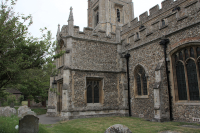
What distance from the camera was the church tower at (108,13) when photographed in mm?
25938

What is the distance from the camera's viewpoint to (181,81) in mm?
9273

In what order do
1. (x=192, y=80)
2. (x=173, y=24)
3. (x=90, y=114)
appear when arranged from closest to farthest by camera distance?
(x=192, y=80) < (x=173, y=24) < (x=90, y=114)

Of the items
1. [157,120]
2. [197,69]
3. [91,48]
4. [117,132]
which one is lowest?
[157,120]

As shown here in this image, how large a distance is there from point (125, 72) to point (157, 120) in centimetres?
521

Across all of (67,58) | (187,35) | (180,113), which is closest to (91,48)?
(67,58)

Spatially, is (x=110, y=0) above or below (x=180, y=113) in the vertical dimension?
above

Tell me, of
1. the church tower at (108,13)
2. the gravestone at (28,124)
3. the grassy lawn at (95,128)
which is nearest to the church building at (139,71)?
the grassy lawn at (95,128)

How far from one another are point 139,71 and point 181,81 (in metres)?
3.45

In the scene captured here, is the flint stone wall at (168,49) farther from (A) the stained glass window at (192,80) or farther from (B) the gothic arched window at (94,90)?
(B) the gothic arched window at (94,90)

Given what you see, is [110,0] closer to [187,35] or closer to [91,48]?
[91,48]

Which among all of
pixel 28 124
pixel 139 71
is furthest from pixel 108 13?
pixel 28 124

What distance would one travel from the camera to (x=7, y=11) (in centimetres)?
517

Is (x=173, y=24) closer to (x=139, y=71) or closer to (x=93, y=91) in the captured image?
(x=139, y=71)

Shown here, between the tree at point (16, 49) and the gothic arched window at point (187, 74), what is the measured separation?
7319 mm
